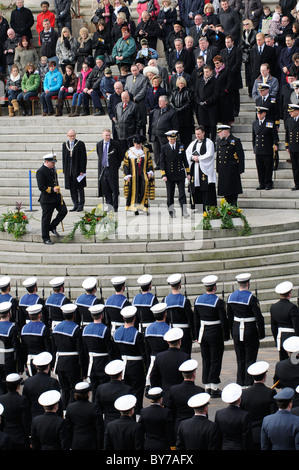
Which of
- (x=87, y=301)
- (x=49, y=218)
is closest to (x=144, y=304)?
(x=87, y=301)

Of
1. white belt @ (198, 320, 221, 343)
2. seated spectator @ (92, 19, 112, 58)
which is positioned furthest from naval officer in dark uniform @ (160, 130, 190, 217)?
seated spectator @ (92, 19, 112, 58)

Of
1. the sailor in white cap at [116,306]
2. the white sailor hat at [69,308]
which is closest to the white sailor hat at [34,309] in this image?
the white sailor hat at [69,308]

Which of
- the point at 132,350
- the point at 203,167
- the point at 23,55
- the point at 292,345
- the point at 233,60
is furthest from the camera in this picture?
the point at 23,55

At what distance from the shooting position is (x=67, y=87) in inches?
973

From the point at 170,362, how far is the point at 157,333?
98 cm

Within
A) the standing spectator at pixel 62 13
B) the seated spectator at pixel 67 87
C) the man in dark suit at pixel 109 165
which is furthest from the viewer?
the standing spectator at pixel 62 13

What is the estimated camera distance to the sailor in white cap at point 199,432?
33.2 feet

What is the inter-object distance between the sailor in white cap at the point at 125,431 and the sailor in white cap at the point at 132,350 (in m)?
2.73

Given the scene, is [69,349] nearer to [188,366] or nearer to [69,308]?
[69,308]

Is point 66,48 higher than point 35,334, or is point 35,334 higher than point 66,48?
point 66,48

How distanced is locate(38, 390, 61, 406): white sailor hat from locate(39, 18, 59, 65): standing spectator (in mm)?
16470

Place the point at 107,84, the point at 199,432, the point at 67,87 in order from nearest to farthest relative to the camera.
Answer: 1. the point at 199,432
2. the point at 107,84
3. the point at 67,87

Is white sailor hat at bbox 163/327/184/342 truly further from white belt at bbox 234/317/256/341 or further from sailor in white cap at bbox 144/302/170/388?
white belt at bbox 234/317/256/341

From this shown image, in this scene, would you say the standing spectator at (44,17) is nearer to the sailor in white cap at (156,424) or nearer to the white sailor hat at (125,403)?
the sailor in white cap at (156,424)
